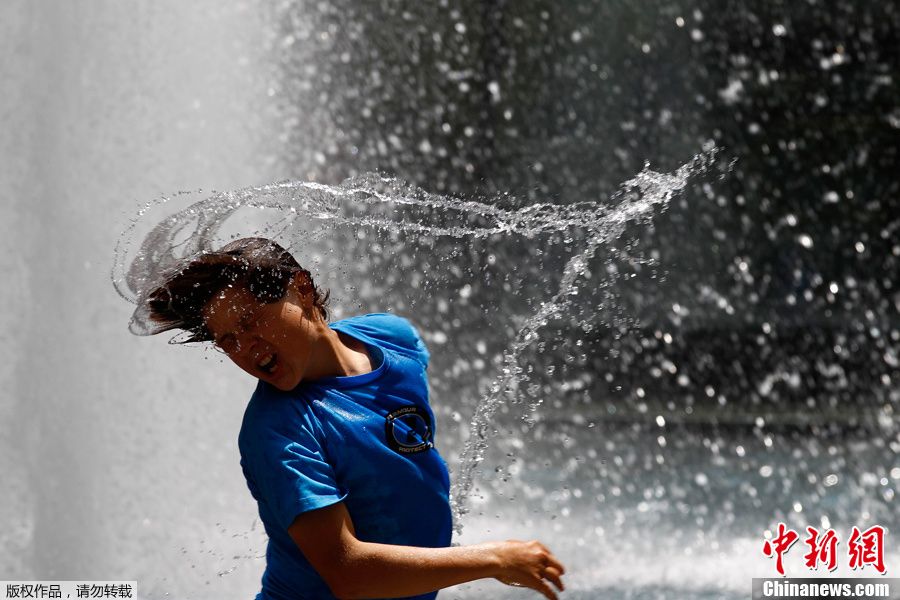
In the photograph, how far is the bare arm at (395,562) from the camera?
1.61 meters

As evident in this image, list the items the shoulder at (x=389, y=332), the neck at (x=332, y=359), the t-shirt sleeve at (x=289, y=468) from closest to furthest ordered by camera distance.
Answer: the t-shirt sleeve at (x=289, y=468), the neck at (x=332, y=359), the shoulder at (x=389, y=332)

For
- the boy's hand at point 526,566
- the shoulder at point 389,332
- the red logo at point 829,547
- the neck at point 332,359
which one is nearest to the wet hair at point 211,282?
the neck at point 332,359

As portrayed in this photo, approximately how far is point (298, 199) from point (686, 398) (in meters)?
7.42

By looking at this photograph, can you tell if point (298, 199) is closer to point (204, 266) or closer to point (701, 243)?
point (204, 266)

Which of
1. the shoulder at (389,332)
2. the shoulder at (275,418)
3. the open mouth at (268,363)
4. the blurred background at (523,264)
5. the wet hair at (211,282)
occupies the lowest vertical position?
the shoulder at (275,418)

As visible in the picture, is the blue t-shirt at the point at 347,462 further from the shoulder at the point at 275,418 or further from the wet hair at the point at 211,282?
the wet hair at the point at 211,282

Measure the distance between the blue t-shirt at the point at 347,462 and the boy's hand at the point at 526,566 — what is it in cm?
21

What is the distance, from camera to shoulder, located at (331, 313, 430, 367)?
77.3 inches

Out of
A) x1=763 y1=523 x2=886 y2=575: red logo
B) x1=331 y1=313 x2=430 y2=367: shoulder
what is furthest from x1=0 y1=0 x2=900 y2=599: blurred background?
x1=331 y1=313 x2=430 y2=367: shoulder

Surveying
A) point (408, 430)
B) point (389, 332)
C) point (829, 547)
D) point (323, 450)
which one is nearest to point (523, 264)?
point (829, 547)

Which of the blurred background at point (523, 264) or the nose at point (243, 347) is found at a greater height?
the blurred background at point (523, 264)

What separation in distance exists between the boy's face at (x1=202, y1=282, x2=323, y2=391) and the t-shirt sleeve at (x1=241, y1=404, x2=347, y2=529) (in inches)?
3.0

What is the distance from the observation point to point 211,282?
65.6 inches

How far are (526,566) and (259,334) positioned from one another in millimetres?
511
